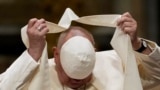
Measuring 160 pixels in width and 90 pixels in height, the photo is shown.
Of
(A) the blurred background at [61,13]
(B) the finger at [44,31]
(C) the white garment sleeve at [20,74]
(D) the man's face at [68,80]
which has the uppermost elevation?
(B) the finger at [44,31]

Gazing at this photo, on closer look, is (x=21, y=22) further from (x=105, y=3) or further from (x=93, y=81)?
(x=93, y=81)

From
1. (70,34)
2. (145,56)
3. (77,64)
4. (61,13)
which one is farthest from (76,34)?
(61,13)

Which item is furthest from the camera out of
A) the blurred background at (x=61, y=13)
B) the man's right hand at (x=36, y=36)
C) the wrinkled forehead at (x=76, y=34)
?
the blurred background at (x=61, y=13)

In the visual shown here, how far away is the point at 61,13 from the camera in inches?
162

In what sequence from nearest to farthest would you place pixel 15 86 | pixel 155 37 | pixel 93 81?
pixel 15 86 → pixel 93 81 → pixel 155 37

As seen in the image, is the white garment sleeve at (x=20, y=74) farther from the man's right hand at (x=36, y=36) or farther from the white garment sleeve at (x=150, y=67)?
the white garment sleeve at (x=150, y=67)

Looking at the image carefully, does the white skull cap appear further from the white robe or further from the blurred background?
the blurred background

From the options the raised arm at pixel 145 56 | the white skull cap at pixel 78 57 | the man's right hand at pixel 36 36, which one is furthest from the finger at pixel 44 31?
the raised arm at pixel 145 56

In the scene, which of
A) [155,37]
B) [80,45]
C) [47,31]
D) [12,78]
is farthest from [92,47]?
[155,37]

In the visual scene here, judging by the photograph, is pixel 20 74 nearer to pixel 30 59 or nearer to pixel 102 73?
pixel 30 59

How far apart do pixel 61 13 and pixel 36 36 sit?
6.91 feet

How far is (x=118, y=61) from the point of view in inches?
87.6

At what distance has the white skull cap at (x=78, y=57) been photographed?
81.9 inches

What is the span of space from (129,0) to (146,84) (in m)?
1.97
